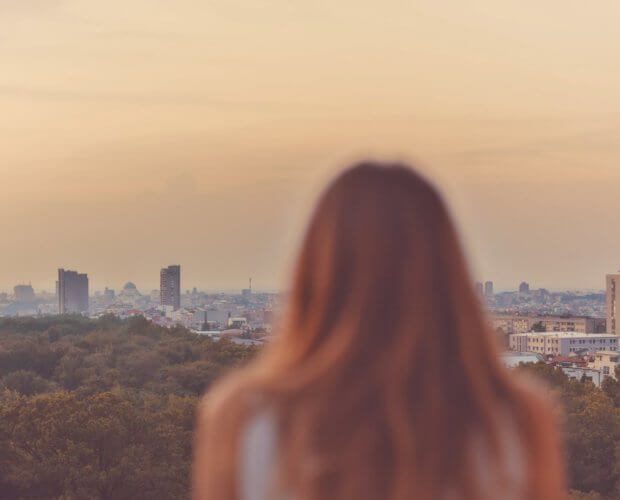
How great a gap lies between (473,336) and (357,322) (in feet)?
0.46

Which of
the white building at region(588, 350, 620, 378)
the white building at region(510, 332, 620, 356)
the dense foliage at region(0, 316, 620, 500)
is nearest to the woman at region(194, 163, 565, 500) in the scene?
the dense foliage at region(0, 316, 620, 500)

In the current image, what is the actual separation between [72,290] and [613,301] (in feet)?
186

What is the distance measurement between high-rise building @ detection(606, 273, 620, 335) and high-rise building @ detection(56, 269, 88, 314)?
5454 cm

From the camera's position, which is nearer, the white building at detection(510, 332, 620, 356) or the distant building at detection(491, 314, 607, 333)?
the white building at detection(510, 332, 620, 356)

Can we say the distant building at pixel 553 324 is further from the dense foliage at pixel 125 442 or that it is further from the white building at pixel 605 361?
the dense foliage at pixel 125 442

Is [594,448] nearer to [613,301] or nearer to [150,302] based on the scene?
[613,301]

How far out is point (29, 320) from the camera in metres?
43.8

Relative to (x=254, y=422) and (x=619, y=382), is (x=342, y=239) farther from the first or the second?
(x=619, y=382)

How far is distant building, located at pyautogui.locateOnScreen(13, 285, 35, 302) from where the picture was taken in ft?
419

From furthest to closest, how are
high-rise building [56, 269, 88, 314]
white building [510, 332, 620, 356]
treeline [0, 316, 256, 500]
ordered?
high-rise building [56, 269, 88, 314] < white building [510, 332, 620, 356] < treeline [0, 316, 256, 500]

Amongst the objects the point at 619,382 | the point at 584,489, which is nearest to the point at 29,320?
the point at 619,382

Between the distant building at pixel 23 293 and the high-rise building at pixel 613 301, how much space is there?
67592 mm

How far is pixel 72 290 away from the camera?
11631 cm

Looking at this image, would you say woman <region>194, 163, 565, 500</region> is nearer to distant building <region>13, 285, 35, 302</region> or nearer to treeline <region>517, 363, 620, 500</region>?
treeline <region>517, 363, 620, 500</region>
